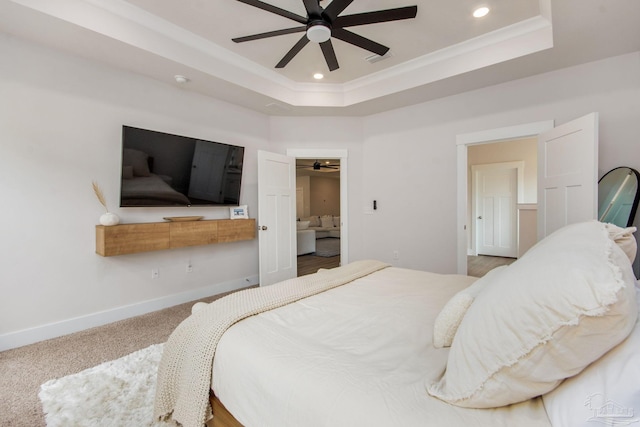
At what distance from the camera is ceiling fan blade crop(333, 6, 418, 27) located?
1.92 metres

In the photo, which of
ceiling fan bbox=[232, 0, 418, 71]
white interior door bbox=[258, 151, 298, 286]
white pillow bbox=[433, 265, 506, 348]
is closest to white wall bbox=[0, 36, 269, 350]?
white interior door bbox=[258, 151, 298, 286]

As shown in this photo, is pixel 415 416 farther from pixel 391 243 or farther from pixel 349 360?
pixel 391 243

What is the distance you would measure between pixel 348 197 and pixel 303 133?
1227mm

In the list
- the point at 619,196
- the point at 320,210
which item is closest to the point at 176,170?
the point at 619,196

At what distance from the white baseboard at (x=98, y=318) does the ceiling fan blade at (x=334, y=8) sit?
3290 millimetres

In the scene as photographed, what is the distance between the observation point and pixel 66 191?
269 cm

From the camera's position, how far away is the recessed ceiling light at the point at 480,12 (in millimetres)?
2480

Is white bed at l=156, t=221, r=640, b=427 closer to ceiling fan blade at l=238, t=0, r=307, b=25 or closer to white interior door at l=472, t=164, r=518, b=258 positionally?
ceiling fan blade at l=238, t=0, r=307, b=25

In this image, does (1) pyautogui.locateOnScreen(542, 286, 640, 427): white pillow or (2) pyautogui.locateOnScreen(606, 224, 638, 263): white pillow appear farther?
(2) pyautogui.locateOnScreen(606, 224, 638, 263): white pillow

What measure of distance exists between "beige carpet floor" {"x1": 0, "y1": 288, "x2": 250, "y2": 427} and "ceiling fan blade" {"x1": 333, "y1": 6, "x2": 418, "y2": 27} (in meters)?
2.95

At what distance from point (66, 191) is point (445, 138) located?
4261 mm

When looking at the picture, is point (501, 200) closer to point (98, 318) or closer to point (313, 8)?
point (313, 8)

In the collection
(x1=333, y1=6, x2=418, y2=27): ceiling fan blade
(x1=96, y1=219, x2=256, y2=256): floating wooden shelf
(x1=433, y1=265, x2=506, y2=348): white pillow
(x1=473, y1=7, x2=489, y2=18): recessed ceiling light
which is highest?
(x1=473, y1=7, x2=489, y2=18): recessed ceiling light

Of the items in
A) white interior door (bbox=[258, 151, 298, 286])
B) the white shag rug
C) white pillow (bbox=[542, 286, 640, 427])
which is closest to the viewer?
white pillow (bbox=[542, 286, 640, 427])
